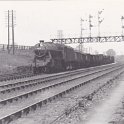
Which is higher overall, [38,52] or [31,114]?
[38,52]

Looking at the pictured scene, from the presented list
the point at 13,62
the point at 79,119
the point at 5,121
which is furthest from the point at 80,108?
Answer: the point at 13,62

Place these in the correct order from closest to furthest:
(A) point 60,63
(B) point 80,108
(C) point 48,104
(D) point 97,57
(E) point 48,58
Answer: (B) point 80,108 → (C) point 48,104 → (E) point 48,58 → (A) point 60,63 → (D) point 97,57

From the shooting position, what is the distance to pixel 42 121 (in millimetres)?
10078

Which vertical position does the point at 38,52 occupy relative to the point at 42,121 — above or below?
above

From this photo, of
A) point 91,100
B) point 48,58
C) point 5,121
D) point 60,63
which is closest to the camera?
point 5,121

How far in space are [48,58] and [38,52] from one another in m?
1.34

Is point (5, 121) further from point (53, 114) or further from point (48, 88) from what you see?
point (48, 88)

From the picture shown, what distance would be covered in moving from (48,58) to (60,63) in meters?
3.64

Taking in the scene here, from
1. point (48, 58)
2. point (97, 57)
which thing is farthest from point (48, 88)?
point (97, 57)

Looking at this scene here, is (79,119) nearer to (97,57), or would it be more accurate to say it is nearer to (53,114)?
(53,114)

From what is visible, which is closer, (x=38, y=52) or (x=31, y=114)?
(x=31, y=114)

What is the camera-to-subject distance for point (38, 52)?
36.7 metres

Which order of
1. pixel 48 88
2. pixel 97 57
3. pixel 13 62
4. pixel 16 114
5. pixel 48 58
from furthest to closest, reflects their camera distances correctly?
1. pixel 97 57
2. pixel 13 62
3. pixel 48 58
4. pixel 48 88
5. pixel 16 114

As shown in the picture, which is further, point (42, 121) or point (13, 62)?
point (13, 62)
